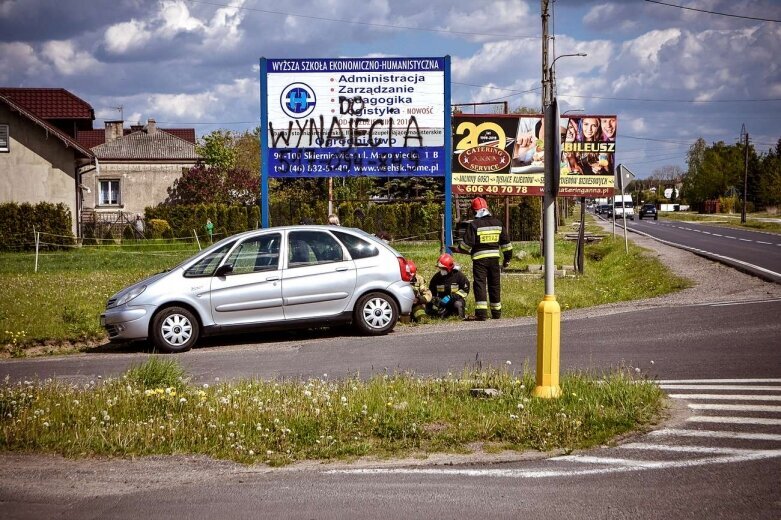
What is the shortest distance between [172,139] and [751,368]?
63129 millimetres

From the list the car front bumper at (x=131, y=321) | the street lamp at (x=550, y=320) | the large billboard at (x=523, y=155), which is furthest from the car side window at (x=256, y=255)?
the large billboard at (x=523, y=155)

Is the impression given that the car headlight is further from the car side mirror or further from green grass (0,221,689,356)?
green grass (0,221,689,356)

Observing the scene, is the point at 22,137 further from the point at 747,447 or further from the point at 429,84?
the point at 747,447

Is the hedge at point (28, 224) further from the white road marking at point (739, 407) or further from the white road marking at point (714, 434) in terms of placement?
the white road marking at point (714, 434)

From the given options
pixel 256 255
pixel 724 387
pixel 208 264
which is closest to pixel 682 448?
pixel 724 387

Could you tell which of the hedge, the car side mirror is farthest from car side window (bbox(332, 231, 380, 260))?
the hedge

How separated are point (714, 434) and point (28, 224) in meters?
38.0

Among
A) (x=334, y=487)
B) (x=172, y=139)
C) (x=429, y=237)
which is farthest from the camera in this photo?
(x=172, y=139)

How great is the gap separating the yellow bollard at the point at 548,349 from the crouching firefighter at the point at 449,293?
7.60 metres

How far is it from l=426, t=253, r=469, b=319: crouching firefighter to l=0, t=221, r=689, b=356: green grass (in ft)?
2.99

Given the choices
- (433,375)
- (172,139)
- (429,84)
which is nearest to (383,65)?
(429,84)

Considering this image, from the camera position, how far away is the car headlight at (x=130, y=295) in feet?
42.0

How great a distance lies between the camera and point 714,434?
697 centimetres

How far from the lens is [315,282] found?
13.4 metres
